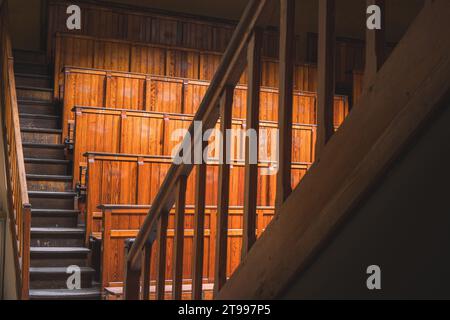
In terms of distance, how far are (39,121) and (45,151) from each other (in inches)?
16.7

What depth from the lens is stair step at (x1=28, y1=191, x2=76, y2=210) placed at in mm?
3184

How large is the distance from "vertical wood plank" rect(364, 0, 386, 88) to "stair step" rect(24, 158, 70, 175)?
3002 mm

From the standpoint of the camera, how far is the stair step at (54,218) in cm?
309

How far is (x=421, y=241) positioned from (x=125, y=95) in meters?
3.69

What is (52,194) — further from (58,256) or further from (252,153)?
(252,153)

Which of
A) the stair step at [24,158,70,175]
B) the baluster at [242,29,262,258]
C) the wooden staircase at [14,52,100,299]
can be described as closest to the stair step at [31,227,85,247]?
the wooden staircase at [14,52,100,299]

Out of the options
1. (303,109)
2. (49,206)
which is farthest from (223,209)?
(303,109)

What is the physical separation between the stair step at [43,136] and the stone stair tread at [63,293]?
1.28 meters

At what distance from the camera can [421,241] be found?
583mm

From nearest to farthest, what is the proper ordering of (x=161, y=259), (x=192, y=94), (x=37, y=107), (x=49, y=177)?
(x=161, y=259), (x=49, y=177), (x=37, y=107), (x=192, y=94)

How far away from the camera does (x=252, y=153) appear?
863 millimetres

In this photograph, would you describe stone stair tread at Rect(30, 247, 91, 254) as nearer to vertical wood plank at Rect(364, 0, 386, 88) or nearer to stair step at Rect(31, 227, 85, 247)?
stair step at Rect(31, 227, 85, 247)

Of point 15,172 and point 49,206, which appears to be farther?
point 49,206
